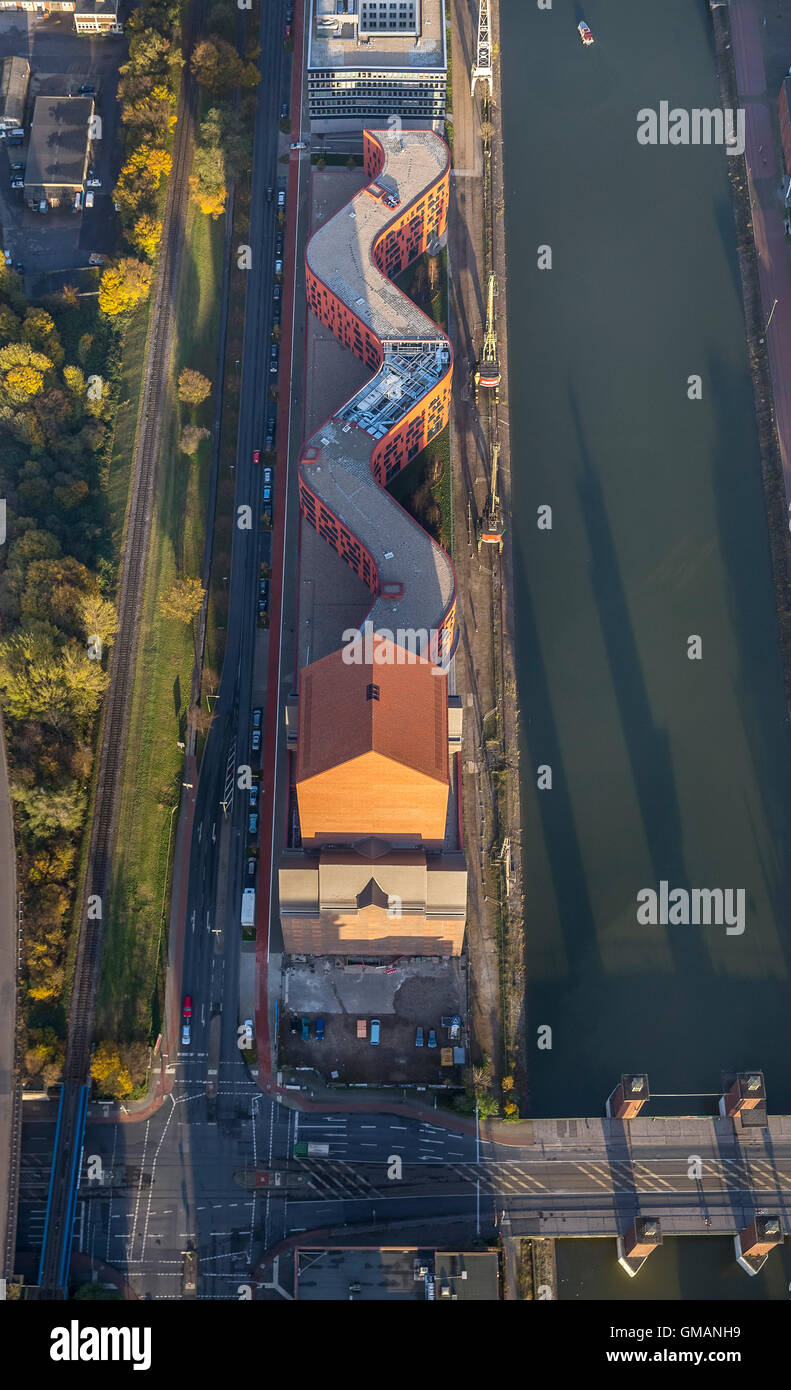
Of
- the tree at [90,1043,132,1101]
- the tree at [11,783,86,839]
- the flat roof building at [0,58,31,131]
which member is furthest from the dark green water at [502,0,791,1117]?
the flat roof building at [0,58,31,131]

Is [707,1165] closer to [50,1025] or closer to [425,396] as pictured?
[50,1025]

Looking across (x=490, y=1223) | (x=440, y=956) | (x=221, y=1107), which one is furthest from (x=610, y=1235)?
(x=221, y=1107)

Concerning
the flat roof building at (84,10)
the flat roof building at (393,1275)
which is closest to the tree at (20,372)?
the flat roof building at (84,10)

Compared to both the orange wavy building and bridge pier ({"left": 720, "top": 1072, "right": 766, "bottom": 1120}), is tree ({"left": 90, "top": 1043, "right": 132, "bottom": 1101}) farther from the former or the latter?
bridge pier ({"left": 720, "top": 1072, "right": 766, "bottom": 1120})

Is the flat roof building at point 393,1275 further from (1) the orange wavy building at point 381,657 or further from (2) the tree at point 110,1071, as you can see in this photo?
(1) the orange wavy building at point 381,657

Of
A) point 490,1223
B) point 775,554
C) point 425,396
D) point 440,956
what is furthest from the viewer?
point 775,554
